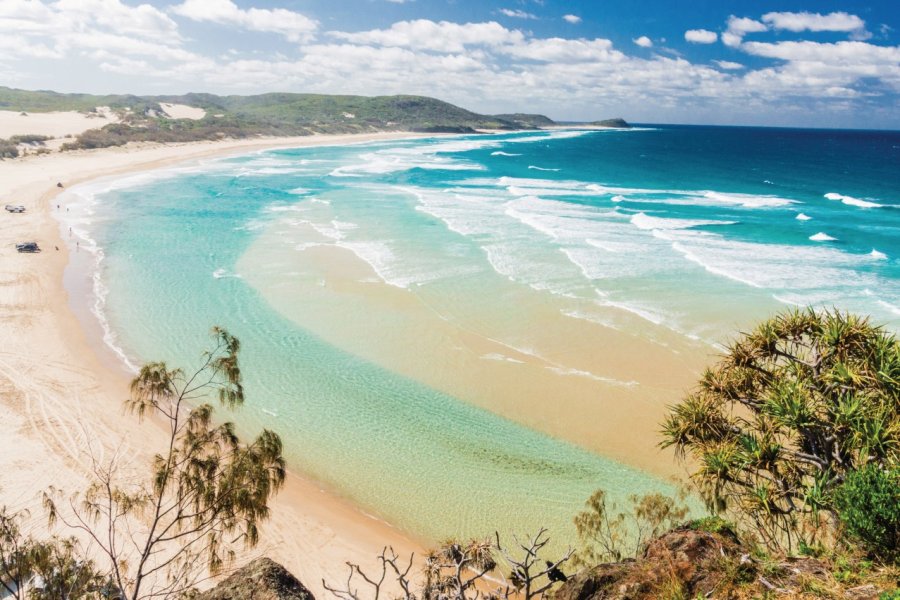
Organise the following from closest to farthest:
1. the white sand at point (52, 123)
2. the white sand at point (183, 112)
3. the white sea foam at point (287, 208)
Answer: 1. the white sea foam at point (287, 208)
2. the white sand at point (52, 123)
3. the white sand at point (183, 112)

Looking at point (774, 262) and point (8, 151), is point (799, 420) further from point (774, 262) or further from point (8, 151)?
point (8, 151)

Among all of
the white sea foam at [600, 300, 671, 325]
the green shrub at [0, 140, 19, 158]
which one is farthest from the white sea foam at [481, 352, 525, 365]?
the green shrub at [0, 140, 19, 158]

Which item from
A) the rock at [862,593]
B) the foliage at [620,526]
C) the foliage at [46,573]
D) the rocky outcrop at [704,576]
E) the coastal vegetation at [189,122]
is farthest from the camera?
the coastal vegetation at [189,122]

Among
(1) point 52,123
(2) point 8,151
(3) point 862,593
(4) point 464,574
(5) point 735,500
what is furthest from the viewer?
(1) point 52,123

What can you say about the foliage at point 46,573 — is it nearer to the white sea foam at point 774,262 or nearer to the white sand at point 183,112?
the white sea foam at point 774,262

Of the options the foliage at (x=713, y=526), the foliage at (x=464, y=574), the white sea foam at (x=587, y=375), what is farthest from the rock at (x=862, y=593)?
the white sea foam at (x=587, y=375)

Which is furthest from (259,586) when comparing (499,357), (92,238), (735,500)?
(92,238)

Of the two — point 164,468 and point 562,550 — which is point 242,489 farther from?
point 562,550
